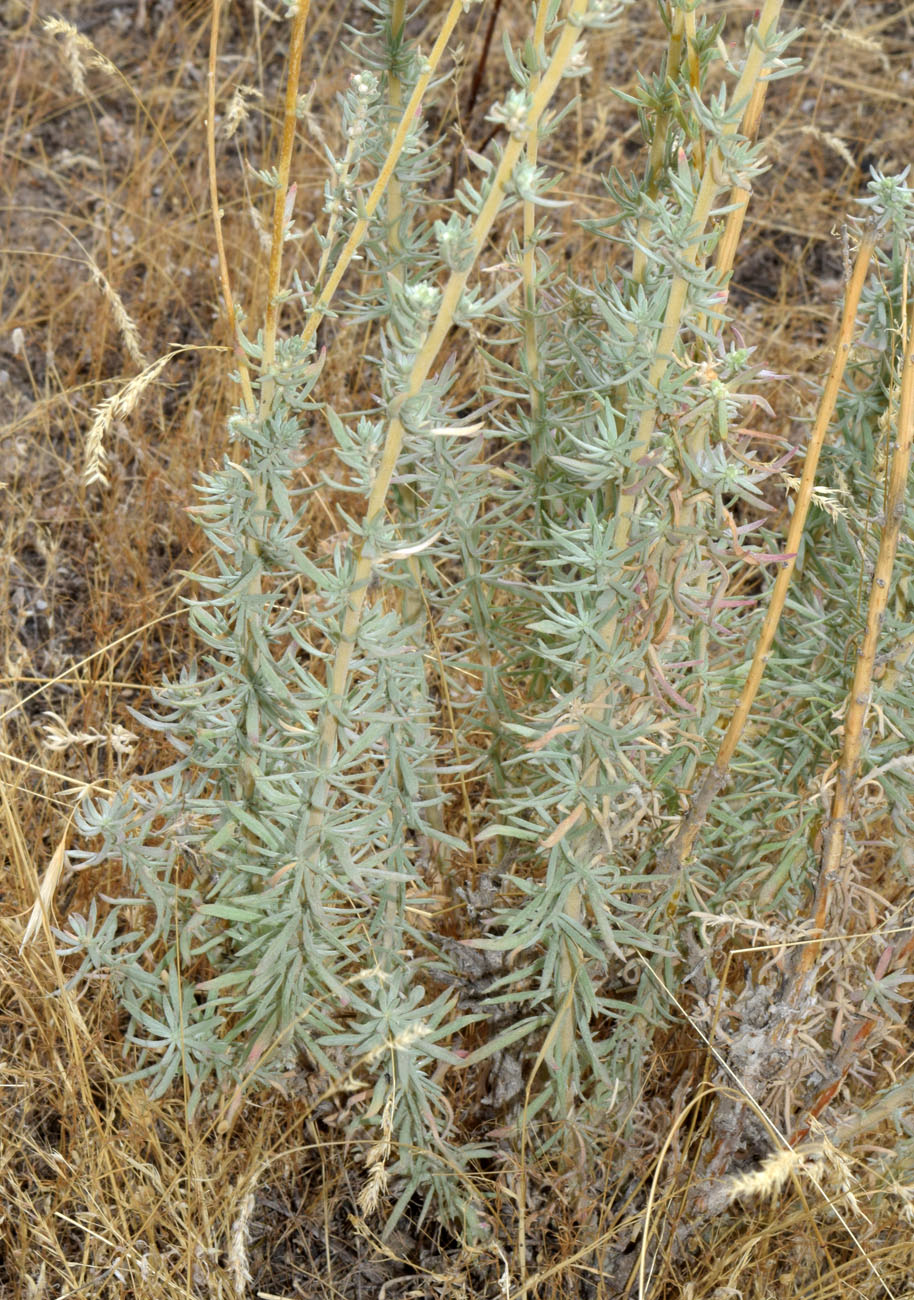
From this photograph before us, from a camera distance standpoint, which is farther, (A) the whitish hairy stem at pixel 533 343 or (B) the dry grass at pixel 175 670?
(B) the dry grass at pixel 175 670

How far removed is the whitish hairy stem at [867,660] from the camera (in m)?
1.24

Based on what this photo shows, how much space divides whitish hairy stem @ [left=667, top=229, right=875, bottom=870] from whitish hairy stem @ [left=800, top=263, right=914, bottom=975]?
67 millimetres

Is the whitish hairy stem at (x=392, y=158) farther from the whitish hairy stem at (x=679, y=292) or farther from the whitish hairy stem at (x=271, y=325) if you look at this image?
the whitish hairy stem at (x=679, y=292)

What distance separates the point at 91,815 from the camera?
1458mm

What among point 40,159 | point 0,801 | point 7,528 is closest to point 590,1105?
point 0,801

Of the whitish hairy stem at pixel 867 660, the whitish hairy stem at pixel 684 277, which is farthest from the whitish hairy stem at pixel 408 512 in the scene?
the whitish hairy stem at pixel 867 660

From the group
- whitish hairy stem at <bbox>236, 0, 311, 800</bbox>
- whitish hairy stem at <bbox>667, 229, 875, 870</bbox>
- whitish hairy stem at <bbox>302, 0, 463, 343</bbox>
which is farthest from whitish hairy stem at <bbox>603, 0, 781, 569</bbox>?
whitish hairy stem at <bbox>236, 0, 311, 800</bbox>

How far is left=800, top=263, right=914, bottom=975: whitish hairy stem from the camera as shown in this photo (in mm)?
1236

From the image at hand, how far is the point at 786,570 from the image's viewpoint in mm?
1261

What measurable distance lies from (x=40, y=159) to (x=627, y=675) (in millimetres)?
2799

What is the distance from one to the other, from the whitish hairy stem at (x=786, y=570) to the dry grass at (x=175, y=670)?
21 cm

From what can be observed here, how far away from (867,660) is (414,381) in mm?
576

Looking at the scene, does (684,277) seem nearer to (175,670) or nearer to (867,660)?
(867,660)

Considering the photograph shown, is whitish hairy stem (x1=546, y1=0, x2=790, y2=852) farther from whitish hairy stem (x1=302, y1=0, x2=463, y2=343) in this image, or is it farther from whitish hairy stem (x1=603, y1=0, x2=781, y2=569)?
whitish hairy stem (x1=302, y1=0, x2=463, y2=343)
